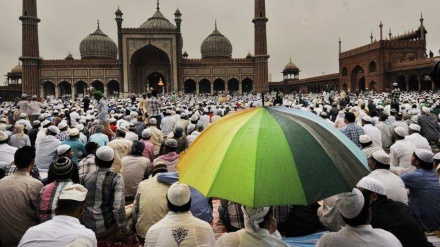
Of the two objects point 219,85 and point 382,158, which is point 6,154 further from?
point 219,85

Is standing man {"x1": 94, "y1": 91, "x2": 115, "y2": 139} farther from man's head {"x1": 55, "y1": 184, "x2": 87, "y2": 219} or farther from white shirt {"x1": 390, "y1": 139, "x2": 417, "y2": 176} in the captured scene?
man's head {"x1": 55, "y1": 184, "x2": 87, "y2": 219}

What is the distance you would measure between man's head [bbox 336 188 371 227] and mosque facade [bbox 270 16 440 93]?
26.0m

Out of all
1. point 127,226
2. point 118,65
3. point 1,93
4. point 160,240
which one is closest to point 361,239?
point 160,240

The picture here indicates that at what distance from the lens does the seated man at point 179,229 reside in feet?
8.37

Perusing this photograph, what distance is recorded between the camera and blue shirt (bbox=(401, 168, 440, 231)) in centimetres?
372

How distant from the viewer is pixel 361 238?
2045 mm

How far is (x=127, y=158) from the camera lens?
4.88m

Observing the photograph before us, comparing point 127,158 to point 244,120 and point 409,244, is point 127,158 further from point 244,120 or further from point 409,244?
point 409,244

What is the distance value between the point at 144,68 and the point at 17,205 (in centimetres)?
3487

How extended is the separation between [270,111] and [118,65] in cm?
3477

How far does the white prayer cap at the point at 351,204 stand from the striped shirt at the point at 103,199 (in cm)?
212

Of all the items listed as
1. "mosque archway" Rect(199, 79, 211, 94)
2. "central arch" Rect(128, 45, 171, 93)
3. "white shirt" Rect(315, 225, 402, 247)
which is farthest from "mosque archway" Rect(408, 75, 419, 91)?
"white shirt" Rect(315, 225, 402, 247)

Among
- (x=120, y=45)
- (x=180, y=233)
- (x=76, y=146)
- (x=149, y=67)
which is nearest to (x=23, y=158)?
(x=180, y=233)

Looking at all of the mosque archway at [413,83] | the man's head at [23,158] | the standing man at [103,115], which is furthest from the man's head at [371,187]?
the mosque archway at [413,83]
